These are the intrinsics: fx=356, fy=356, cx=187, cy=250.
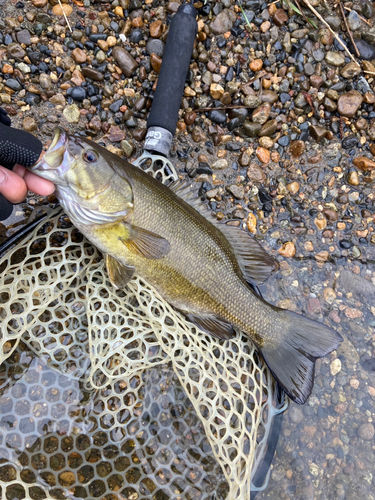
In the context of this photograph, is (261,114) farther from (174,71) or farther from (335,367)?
(335,367)

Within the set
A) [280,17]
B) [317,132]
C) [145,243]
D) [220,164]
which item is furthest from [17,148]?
[280,17]

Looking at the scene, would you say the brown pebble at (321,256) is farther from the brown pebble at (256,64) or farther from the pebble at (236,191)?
the brown pebble at (256,64)

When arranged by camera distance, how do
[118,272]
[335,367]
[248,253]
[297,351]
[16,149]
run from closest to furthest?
[16,149] → [118,272] → [297,351] → [248,253] → [335,367]

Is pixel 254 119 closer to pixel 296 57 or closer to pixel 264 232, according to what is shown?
pixel 296 57

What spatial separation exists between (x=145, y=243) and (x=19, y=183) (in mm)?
1007

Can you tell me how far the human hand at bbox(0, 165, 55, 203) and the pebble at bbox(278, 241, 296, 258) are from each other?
2.23 meters

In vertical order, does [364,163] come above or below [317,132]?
below

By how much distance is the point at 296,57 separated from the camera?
12.2ft

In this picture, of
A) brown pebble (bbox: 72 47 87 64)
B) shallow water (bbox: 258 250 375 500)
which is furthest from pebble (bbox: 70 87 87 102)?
shallow water (bbox: 258 250 375 500)

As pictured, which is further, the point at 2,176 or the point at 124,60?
the point at 124,60

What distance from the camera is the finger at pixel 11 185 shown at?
252 cm

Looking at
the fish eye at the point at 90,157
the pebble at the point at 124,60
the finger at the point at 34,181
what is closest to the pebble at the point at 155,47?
the pebble at the point at 124,60

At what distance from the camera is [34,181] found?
106 inches

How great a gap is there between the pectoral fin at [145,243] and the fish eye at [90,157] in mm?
529
